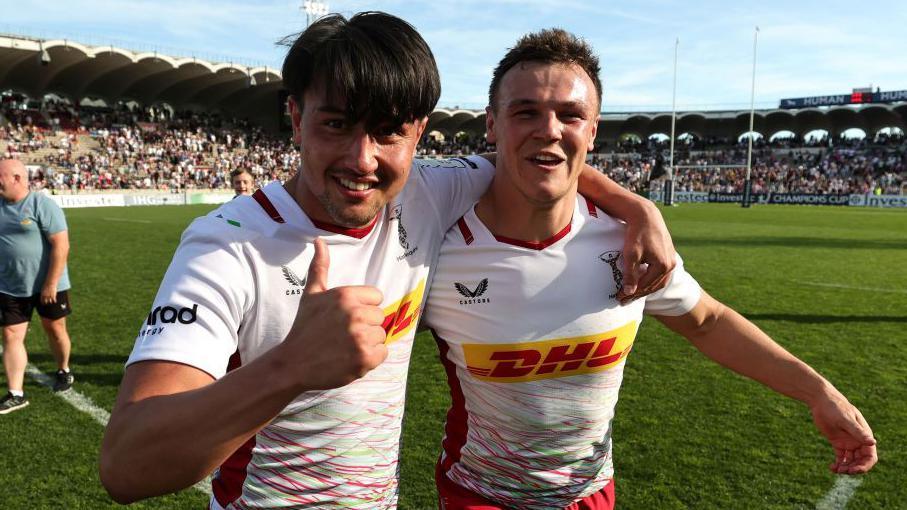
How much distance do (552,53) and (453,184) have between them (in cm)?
61

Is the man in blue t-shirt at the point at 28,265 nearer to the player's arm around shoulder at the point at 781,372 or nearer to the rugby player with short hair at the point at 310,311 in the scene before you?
the rugby player with short hair at the point at 310,311

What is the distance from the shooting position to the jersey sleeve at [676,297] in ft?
8.10

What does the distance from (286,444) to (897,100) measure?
70.6 meters

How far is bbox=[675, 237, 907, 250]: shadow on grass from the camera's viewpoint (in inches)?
656

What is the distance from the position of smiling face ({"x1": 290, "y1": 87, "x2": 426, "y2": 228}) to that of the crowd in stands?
136 ft

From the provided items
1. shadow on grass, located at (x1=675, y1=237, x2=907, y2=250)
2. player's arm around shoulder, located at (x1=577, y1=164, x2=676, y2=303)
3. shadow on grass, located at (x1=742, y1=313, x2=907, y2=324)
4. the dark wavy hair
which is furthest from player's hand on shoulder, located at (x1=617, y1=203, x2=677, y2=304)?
shadow on grass, located at (x1=675, y1=237, x2=907, y2=250)

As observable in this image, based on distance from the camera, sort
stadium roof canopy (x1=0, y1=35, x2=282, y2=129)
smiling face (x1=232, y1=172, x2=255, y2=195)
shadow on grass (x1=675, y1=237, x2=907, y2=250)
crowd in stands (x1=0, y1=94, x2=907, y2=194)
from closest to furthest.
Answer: smiling face (x1=232, y1=172, x2=255, y2=195), shadow on grass (x1=675, y1=237, x2=907, y2=250), crowd in stands (x1=0, y1=94, x2=907, y2=194), stadium roof canopy (x1=0, y1=35, x2=282, y2=129)

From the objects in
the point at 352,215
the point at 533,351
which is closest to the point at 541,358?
the point at 533,351

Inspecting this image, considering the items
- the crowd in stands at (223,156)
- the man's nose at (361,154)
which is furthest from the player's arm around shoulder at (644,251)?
the crowd in stands at (223,156)

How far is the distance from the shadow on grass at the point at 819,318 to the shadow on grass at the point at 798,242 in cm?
803

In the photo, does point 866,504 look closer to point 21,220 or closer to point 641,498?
point 641,498

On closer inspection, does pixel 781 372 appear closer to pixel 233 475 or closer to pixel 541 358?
pixel 541 358

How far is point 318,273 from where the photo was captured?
1.38 metres

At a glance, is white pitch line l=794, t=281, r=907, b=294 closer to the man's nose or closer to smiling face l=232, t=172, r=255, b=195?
smiling face l=232, t=172, r=255, b=195
